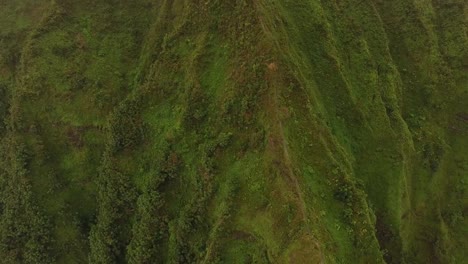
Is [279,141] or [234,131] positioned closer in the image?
[279,141]

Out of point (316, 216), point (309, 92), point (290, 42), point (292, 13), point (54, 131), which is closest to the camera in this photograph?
point (316, 216)

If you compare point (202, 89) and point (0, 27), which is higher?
point (0, 27)

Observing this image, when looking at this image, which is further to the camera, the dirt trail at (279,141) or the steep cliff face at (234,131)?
the steep cliff face at (234,131)

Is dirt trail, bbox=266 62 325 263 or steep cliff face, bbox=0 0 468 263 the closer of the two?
dirt trail, bbox=266 62 325 263

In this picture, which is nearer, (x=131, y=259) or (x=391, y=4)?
(x=131, y=259)

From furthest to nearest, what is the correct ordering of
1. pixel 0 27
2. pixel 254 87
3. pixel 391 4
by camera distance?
pixel 0 27, pixel 391 4, pixel 254 87

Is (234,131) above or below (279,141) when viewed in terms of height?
below

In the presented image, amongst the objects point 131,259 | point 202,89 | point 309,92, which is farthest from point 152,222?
point 309,92

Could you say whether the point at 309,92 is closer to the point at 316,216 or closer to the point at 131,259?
the point at 316,216
